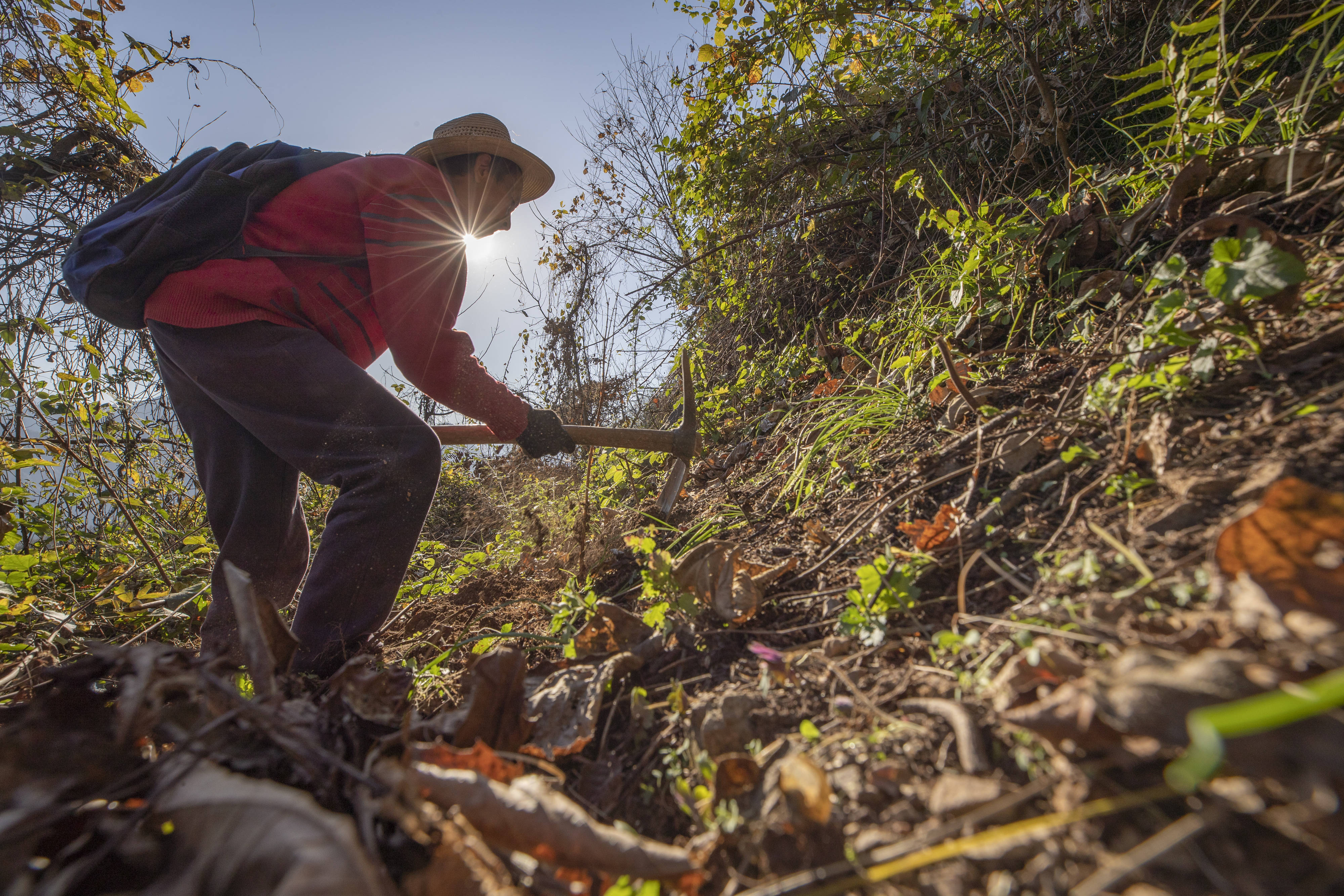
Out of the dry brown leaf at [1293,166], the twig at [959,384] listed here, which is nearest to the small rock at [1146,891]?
the twig at [959,384]

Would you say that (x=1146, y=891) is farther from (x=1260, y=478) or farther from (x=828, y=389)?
(x=828, y=389)

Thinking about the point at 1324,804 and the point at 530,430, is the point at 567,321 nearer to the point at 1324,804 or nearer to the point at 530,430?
the point at 530,430

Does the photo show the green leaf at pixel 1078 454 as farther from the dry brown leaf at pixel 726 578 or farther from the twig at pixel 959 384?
the dry brown leaf at pixel 726 578

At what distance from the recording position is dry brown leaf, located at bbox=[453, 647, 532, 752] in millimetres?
973

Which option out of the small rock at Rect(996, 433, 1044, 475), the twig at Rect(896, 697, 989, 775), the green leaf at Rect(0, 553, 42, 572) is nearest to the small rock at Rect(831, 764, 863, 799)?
the twig at Rect(896, 697, 989, 775)

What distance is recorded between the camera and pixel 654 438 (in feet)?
9.64

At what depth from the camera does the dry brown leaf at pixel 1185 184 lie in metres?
1.60

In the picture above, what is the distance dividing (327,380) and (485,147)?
1449mm

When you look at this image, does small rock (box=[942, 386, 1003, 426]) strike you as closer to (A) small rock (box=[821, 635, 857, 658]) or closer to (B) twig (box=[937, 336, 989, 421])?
(B) twig (box=[937, 336, 989, 421])

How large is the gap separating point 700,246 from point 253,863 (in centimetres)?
472

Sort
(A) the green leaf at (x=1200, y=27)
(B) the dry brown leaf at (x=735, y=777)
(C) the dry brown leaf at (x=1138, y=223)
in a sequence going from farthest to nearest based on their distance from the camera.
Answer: (C) the dry brown leaf at (x=1138, y=223) → (A) the green leaf at (x=1200, y=27) → (B) the dry brown leaf at (x=735, y=777)

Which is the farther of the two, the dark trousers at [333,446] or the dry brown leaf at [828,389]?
the dry brown leaf at [828,389]

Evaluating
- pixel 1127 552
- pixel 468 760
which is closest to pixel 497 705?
pixel 468 760

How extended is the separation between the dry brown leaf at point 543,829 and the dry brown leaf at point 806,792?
148 millimetres
